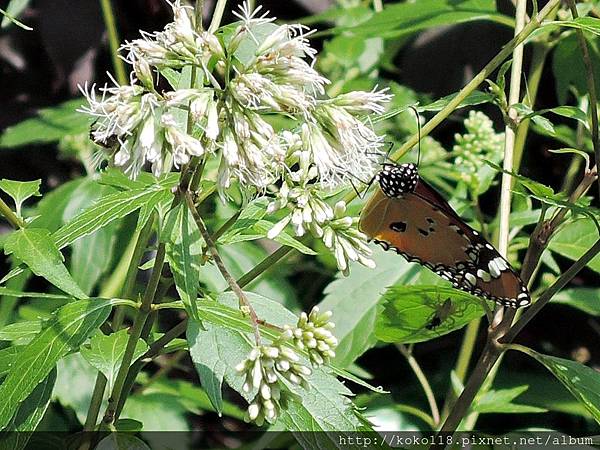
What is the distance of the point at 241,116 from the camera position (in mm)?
942

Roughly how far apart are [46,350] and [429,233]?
0.59 meters

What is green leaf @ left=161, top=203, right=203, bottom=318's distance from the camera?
3.10 ft

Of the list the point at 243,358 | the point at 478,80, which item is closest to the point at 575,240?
the point at 478,80

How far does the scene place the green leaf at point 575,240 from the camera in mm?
1598

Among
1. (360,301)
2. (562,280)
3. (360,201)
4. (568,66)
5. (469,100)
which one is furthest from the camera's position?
(568,66)

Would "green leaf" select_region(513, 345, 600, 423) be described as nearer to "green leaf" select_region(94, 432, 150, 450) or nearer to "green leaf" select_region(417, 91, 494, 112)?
"green leaf" select_region(417, 91, 494, 112)

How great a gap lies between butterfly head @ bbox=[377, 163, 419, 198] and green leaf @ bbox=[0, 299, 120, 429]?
1.44 ft

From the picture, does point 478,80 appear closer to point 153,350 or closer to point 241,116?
point 241,116

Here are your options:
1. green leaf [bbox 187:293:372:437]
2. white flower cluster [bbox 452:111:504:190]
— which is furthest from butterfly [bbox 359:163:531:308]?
white flower cluster [bbox 452:111:504:190]

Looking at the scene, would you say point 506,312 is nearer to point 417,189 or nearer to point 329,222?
point 417,189

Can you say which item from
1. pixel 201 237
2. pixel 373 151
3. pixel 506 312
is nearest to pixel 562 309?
pixel 506 312

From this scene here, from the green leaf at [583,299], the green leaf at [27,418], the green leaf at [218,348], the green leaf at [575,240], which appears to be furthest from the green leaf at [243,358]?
the green leaf at [583,299]

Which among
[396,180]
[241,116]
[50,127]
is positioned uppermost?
[241,116]

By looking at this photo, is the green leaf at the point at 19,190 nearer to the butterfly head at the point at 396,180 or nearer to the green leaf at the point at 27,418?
the green leaf at the point at 27,418
